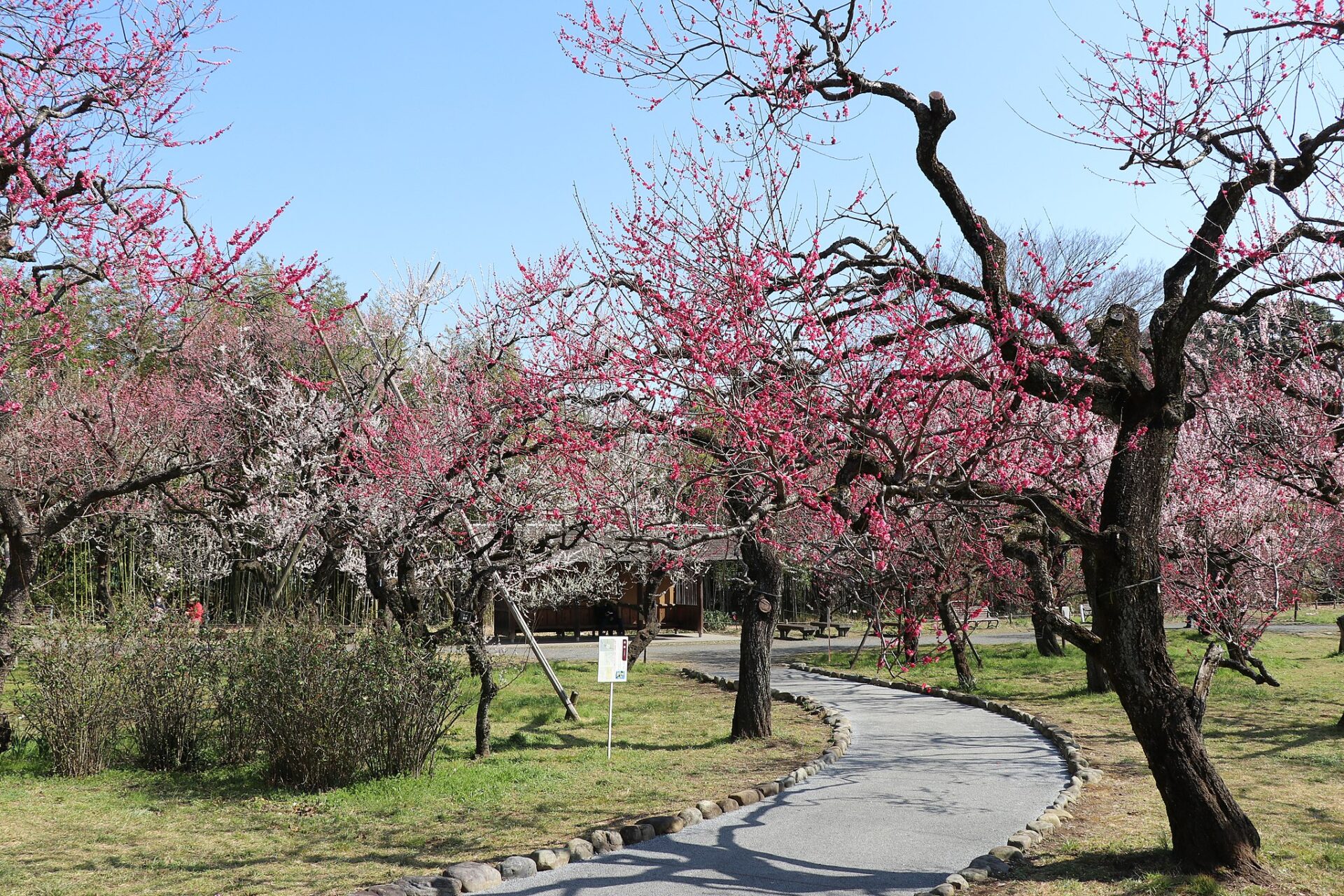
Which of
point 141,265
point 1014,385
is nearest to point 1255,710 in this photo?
point 1014,385

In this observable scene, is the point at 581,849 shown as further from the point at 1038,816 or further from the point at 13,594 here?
the point at 13,594

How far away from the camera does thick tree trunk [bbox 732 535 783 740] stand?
10.2 m

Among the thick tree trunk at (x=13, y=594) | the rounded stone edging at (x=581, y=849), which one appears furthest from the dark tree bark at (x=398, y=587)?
the rounded stone edging at (x=581, y=849)

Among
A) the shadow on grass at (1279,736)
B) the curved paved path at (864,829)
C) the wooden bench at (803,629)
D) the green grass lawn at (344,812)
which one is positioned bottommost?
the green grass lawn at (344,812)

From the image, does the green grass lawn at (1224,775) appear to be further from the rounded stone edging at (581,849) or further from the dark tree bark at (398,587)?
the dark tree bark at (398,587)

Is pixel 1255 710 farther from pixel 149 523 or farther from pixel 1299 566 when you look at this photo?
pixel 149 523

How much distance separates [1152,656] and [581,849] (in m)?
3.55

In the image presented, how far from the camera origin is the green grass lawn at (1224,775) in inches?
204

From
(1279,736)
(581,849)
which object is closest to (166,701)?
(581,849)

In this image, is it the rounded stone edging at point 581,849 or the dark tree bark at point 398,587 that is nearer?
the rounded stone edging at point 581,849

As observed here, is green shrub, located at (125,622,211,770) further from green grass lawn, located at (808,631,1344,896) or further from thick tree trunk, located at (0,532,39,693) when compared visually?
green grass lawn, located at (808,631,1344,896)

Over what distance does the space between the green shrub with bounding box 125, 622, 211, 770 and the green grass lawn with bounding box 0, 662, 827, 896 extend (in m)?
0.33

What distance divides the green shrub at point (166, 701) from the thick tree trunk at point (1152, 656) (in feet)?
25.1

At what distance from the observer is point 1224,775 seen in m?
7.99
